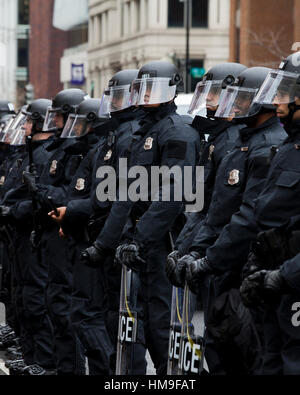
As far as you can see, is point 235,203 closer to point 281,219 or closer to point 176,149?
point 281,219

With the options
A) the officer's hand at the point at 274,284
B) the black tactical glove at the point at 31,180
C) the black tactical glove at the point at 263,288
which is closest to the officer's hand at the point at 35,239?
the black tactical glove at the point at 31,180

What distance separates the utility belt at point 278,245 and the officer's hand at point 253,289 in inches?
5.0

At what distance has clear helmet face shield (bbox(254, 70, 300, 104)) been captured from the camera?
237 inches

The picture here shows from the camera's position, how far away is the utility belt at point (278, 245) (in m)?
5.67

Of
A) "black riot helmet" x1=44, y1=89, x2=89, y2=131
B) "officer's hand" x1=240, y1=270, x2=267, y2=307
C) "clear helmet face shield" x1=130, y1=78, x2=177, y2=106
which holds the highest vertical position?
"clear helmet face shield" x1=130, y1=78, x2=177, y2=106

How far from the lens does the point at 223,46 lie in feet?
197

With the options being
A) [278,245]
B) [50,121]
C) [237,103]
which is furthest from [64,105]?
[278,245]

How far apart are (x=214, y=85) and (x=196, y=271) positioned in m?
1.59

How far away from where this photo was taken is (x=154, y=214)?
750cm

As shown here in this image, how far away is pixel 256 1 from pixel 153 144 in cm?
2926

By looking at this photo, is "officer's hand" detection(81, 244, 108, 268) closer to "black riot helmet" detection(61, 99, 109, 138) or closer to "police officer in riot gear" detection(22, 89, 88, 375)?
"police officer in riot gear" detection(22, 89, 88, 375)

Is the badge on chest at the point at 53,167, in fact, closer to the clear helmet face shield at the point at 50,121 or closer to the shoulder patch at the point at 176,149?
the clear helmet face shield at the point at 50,121

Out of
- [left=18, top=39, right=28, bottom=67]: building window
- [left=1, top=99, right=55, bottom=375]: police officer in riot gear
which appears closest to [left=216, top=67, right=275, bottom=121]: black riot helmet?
[left=1, top=99, right=55, bottom=375]: police officer in riot gear

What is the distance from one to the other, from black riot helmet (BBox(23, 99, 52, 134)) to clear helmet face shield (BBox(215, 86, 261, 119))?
3672 millimetres
